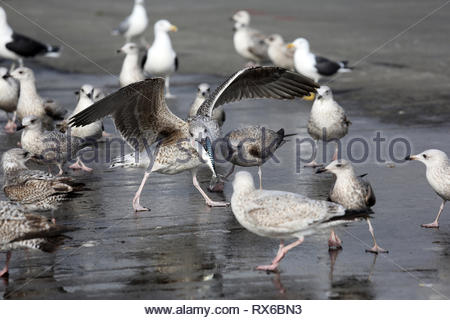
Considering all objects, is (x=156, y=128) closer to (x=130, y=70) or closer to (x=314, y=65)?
(x=130, y=70)

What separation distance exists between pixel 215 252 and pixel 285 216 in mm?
863

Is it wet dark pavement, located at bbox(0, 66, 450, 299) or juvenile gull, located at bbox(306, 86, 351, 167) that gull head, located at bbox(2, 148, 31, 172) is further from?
juvenile gull, located at bbox(306, 86, 351, 167)

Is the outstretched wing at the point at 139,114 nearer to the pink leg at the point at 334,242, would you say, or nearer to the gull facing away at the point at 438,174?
the pink leg at the point at 334,242

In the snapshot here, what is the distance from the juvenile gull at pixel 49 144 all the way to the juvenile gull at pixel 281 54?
314 inches

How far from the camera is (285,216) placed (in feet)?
21.9

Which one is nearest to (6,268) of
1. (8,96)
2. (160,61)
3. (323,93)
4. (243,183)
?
(243,183)

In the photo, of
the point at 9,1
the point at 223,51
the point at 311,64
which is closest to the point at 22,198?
the point at 311,64

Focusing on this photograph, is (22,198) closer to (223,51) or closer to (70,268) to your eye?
(70,268)

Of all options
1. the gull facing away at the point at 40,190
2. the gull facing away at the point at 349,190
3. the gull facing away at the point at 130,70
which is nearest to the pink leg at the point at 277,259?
the gull facing away at the point at 349,190

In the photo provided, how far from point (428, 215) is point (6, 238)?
4.07m

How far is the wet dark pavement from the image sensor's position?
6.29m

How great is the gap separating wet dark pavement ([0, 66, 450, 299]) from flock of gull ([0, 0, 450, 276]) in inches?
9.2

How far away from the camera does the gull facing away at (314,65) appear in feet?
51.8

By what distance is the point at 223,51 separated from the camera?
2042 cm
